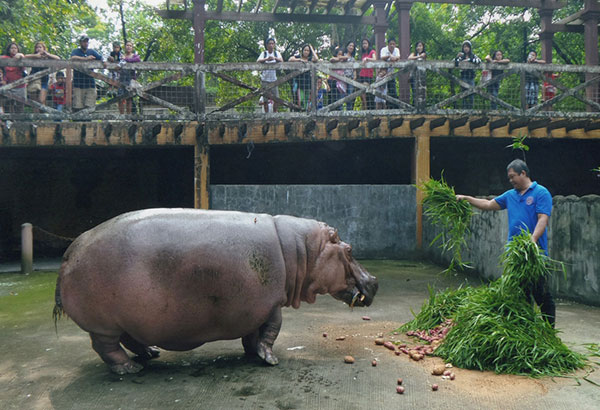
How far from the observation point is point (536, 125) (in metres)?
11.0

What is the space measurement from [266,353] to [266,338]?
0.13 meters

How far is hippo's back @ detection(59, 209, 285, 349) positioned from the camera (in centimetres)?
413

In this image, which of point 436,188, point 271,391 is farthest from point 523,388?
point 436,188

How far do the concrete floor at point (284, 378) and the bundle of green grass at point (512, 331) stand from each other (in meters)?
0.13

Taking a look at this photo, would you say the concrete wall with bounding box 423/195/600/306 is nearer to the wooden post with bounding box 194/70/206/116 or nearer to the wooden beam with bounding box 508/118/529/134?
the wooden beam with bounding box 508/118/529/134

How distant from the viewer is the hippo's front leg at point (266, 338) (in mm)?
4602

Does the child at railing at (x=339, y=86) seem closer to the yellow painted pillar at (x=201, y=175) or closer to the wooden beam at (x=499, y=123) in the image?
the yellow painted pillar at (x=201, y=175)

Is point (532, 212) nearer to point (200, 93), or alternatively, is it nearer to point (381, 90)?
point (381, 90)

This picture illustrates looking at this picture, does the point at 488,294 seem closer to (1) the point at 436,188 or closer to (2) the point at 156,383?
(1) the point at 436,188

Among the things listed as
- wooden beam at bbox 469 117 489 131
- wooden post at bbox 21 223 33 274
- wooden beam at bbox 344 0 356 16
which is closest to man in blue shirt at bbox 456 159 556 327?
wooden beam at bbox 469 117 489 131

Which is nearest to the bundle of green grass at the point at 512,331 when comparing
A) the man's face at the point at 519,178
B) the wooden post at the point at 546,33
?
the man's face at the point at 519,178

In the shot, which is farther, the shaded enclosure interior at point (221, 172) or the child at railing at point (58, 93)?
the shaded enclosure interior at point (221, 172)

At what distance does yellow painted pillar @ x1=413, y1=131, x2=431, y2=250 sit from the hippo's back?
7047mm

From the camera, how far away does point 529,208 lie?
492 centimetres
